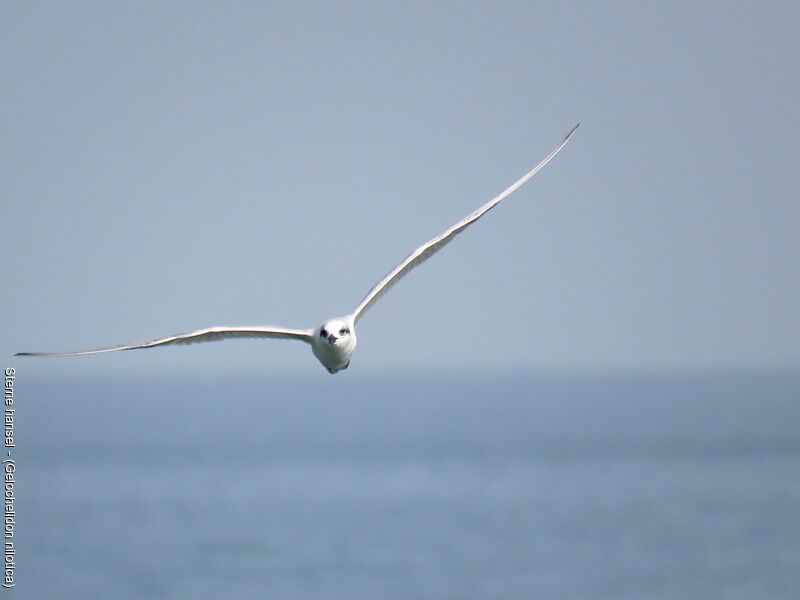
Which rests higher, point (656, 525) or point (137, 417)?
point (137, 417)

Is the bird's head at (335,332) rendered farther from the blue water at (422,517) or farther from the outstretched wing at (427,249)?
the blue water at (422,517)

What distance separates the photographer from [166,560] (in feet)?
206

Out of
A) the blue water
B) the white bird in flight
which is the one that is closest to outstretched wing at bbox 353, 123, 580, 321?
the white bird in flight

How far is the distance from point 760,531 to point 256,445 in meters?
69.5

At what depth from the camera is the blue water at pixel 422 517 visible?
57656mm

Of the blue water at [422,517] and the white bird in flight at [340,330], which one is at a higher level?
the blue water at [422,517]

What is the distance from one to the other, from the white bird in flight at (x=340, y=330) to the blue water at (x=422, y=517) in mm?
32145

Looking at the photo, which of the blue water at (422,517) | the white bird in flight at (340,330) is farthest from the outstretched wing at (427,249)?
the blue water at (422,517)

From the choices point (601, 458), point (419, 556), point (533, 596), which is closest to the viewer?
point (533, 596)

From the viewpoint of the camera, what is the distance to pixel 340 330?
23.5 m

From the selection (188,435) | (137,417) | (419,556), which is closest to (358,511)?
(419,556)

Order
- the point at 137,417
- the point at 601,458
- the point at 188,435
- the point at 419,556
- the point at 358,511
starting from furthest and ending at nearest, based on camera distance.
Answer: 1. the point at 137,417
2. the point at 188,435
3. the point at 601,458
4. the point at 358,511
5. the point at 419,556

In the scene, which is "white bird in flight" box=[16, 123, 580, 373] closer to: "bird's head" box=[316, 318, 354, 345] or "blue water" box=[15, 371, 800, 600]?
"bird's head" box=[316, 318, 354, 345]

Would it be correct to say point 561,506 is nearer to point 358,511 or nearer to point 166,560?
point 358,511
